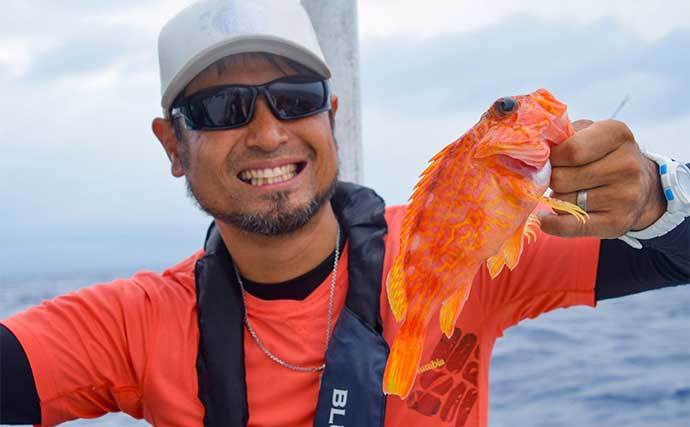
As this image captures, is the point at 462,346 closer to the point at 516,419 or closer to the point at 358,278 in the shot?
the point at 358,278

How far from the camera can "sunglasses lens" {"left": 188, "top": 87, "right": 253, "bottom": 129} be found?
2902 millimetres

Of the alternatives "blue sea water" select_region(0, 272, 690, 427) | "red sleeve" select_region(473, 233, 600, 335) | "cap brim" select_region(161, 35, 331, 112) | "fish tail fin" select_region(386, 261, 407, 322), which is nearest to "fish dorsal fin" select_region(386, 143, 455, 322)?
"fish tail fin" select_region(386, 261, 407, 322)

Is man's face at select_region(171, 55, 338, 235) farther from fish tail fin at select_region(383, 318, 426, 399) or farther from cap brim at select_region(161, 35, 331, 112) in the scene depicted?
fish tail fin at select_region(383, 318, 426, 399)

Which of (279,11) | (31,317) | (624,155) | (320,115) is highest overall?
(279,11)

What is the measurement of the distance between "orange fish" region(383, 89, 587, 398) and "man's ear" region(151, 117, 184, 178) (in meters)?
1.67

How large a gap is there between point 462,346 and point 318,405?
0.62 m

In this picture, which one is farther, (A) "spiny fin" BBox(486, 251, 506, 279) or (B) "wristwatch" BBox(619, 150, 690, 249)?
(B) "wristwatch" BBox(619, 150, 690, 249)

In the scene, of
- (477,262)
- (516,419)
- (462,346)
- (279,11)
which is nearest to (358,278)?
(462,346)

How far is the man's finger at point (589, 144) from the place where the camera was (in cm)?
196

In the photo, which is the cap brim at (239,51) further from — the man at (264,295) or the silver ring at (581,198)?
the silver ring at (581,198)

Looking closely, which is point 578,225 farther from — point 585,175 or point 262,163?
point 262,163

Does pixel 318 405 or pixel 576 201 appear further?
pixel 318 405

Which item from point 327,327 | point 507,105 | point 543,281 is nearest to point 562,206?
point 507,105

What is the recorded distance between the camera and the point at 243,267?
10.6 feet
